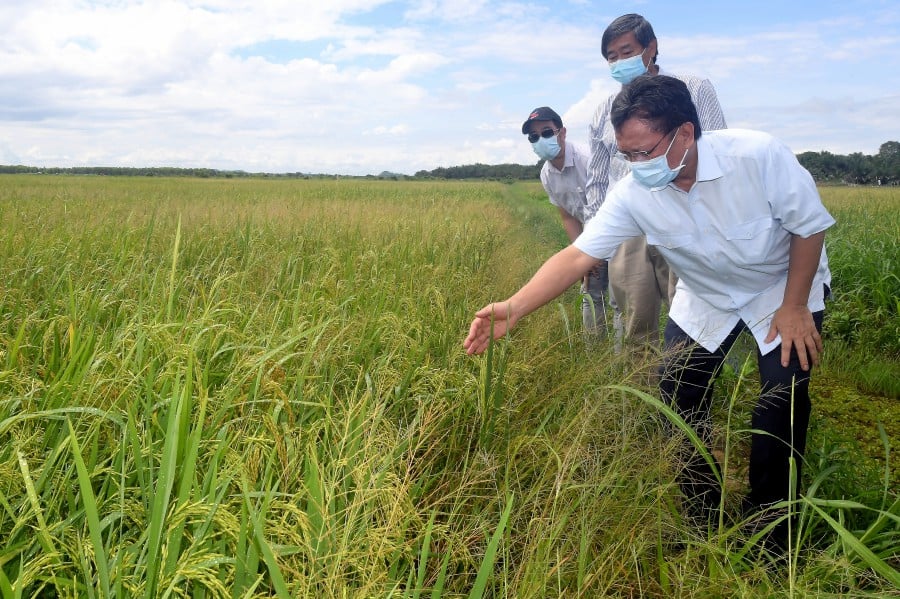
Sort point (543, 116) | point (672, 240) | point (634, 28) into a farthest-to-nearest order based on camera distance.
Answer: point (543, 116) → point (634, 28) → point (672, 240)

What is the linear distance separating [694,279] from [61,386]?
2138mm

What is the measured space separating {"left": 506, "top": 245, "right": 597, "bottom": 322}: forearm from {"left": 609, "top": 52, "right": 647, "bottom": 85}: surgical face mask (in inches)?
57.8

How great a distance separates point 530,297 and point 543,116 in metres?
2.21

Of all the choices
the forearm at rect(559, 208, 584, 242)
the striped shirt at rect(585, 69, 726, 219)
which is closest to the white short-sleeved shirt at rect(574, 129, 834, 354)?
the striped shirt at rect(585, 69, 726, 219)

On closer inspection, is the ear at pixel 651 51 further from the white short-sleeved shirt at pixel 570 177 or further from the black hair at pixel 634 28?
the white short-sleeved shirt at pixel 570 177

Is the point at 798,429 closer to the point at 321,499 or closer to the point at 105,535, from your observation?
the point at 321,499

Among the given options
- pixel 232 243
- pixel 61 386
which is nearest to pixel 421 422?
pixel 61 386

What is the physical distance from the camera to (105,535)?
1.44m

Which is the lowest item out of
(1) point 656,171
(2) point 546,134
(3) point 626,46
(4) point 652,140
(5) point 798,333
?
(5) point 798,333

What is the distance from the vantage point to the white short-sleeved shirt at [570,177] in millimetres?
4352

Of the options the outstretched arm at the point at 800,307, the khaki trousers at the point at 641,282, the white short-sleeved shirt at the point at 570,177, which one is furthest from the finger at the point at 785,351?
the white short-sleeved shirt at the point at 570,177

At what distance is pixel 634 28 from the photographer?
10.9 feet

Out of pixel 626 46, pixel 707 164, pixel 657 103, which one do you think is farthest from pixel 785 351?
pixel 626 46

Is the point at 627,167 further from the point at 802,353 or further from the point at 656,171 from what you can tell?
the point at 802,353
